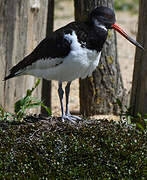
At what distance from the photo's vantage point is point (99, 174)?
5.21 m

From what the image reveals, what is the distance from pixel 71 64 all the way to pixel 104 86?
6.72 feet

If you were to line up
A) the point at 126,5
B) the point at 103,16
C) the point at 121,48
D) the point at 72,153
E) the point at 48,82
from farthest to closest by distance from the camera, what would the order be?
the point at 126,5, the point at 121,48, the point at 48,82, the point at 103,16, the point at 72,153

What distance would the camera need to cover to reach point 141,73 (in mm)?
6789

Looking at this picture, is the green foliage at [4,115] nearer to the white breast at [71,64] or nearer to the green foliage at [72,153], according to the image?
the green foliage at [72,153]

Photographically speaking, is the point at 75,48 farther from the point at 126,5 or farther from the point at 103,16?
the point at 126,5

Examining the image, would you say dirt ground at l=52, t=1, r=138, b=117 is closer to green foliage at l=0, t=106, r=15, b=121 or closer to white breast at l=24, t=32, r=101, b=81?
green foliage at l=0, t=106, r=15, b=121

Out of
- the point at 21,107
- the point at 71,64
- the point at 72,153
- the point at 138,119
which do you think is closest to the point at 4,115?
the point at 21,107

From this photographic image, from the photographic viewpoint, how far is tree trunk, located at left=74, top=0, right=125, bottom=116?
24.8 ft

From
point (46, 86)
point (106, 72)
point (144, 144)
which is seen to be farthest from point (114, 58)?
point (144, 144)

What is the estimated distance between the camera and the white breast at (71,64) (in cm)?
563

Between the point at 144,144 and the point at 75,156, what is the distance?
2.58 ft

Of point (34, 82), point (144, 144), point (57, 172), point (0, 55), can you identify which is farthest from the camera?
point (34, 82)

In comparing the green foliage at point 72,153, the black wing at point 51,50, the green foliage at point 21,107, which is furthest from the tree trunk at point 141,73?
the black wing at point 51,50

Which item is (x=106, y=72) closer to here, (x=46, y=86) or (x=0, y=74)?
(x=46, y=86)
